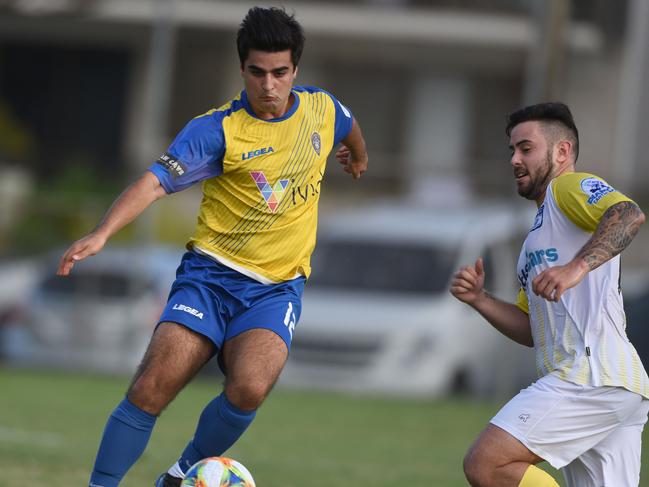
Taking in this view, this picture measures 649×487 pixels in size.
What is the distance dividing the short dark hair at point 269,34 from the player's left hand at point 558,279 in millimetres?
1674

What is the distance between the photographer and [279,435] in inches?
513

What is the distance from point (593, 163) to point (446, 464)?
19.1 meters

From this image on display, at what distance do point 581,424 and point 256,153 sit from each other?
1898mm

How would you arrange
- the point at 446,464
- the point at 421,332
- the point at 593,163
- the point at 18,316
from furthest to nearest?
the point at 593,163 < the point at 18,316 < the point at 421,332 < the point at 446,464

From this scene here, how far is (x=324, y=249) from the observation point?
57.5ft

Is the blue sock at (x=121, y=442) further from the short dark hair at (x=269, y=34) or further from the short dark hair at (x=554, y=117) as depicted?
the short dark hair at (x=554, y=117)

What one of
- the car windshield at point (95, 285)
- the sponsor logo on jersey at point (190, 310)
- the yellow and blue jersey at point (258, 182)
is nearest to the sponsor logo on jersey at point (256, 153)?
the yellow and blue jersey at point (258, 182)

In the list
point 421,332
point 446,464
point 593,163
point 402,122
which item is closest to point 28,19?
point 402,122

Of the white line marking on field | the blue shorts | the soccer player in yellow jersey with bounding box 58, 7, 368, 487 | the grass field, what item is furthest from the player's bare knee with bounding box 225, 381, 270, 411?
the white line marking on field

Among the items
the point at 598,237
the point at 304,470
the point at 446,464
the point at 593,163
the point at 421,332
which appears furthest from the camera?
the point at 593,163

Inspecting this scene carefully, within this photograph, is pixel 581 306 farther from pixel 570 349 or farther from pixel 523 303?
pixel 523 303

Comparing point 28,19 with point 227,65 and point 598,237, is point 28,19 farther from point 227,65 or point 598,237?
point 598,237

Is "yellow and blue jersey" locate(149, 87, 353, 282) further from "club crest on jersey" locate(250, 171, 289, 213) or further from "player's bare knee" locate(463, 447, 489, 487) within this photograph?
"player's bare knee" locate(463, 447, 489, 487)

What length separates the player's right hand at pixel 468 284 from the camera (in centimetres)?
650
